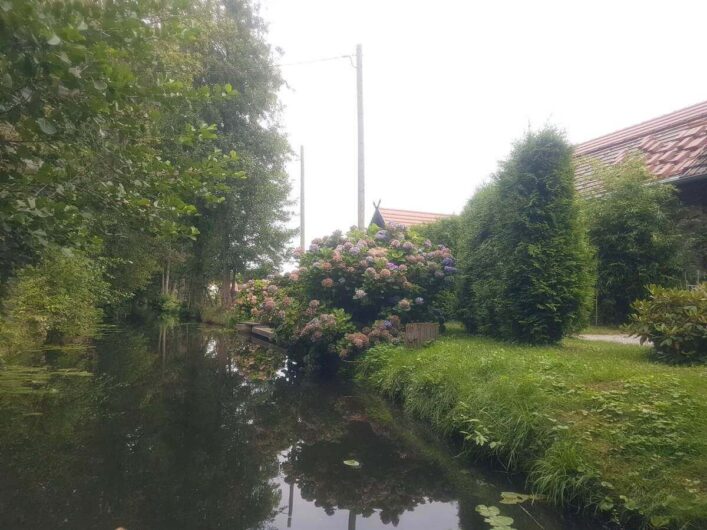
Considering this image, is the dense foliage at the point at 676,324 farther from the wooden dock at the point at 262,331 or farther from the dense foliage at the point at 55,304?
the wooden dock at the point at 262,331

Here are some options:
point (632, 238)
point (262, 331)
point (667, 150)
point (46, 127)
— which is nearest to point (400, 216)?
point (262, 331)

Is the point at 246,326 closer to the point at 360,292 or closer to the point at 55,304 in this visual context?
the point at 55,304

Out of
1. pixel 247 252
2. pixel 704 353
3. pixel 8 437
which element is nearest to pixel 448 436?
pixel 704 353

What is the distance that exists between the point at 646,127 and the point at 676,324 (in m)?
10.9

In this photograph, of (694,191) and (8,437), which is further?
(694,191)

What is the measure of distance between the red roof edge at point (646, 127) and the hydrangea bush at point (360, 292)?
21.3 feet

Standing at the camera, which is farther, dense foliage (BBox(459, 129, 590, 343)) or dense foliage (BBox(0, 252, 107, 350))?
dense foliage (BBox(0, 252, 107, 350))

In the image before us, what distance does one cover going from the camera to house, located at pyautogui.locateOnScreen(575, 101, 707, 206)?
9.65 meters

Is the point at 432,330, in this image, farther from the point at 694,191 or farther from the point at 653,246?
the point at 694,191

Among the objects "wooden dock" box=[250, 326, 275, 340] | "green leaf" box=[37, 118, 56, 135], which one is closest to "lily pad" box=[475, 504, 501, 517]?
"green leaf" box=[37, 118, 56, 135]

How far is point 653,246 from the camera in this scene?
953 centimetres

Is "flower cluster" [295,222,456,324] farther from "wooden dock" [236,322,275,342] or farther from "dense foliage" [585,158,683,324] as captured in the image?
"wooden dock" [236,322,275,342]

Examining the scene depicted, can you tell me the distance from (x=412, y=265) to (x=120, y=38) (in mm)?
7077

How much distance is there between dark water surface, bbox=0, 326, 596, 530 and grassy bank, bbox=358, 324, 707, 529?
0.25m
